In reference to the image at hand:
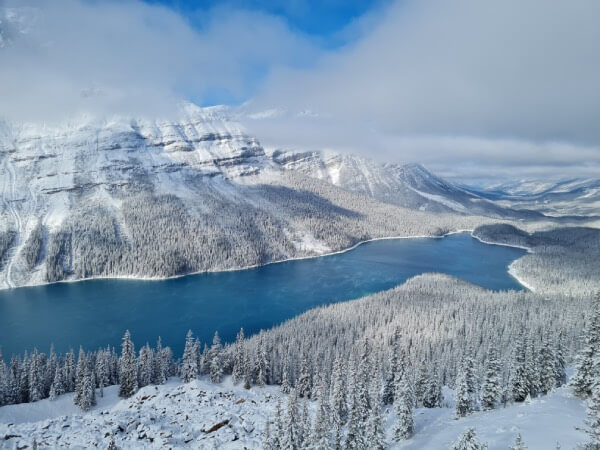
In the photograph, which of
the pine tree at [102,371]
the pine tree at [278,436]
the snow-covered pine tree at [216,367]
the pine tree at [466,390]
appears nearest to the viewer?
the pine tree at [278,436]

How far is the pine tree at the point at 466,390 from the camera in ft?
155

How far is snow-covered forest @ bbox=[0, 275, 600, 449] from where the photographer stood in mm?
42844

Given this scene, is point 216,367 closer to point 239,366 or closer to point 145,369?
point 239,366

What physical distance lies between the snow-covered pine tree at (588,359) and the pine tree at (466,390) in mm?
12297

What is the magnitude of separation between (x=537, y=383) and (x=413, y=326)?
213ft

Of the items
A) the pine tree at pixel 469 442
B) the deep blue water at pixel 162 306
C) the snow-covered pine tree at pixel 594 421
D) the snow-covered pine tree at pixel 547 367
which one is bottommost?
the deep blue water at pixel 162 306

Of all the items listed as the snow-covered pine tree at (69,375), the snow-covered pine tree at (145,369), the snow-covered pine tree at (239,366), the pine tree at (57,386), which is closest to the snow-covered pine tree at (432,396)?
the snow-covered pine tree at (239,366)

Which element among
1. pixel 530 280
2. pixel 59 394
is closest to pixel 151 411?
pixel 59 394

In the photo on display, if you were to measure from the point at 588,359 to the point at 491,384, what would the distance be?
1507 centimetres

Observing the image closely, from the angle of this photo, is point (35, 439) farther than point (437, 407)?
No

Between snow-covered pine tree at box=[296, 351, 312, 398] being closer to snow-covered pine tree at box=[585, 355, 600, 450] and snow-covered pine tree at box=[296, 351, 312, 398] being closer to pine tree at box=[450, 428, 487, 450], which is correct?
pine tree at box=[450, 428, 487, 450]

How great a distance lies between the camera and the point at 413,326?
113 meters

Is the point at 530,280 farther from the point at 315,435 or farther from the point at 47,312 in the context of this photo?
the point at 47,312

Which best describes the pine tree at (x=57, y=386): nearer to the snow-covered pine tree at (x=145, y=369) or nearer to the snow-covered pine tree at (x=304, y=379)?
the snow-covered pine tree at (x=145, y=369)
